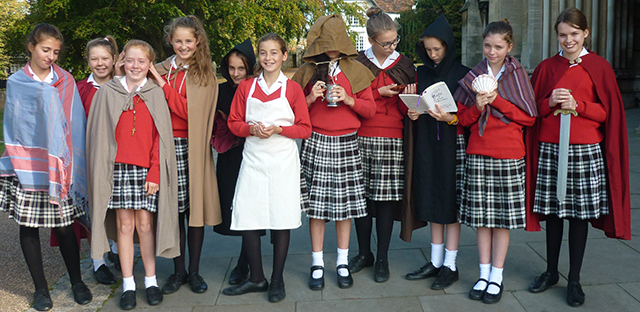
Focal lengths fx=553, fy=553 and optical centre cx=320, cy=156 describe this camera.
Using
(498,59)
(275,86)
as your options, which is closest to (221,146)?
(275,86)

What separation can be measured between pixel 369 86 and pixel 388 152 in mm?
535

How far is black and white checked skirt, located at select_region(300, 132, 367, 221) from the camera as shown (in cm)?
411

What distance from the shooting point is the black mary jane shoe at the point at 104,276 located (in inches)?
174

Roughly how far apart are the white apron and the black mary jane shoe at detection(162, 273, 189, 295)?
2.31 feet

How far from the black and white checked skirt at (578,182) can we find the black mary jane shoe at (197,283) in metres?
2.53

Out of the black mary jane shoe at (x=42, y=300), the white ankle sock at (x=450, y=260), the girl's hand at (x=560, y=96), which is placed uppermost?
the girl's hand at (x=560, y=96)

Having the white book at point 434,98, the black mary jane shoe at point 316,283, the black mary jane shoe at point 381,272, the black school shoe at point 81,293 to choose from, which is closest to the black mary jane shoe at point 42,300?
the black school shoe at point 81,293

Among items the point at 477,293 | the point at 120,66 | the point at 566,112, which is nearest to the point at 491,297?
the point at 477,293

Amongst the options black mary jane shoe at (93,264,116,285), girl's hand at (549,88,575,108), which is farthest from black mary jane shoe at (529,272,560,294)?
black mary jane shoe at (93,264,116,285)

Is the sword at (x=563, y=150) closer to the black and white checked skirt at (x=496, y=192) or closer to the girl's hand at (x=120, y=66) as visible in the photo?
the black and white checked skirt at (x=496, y=192)

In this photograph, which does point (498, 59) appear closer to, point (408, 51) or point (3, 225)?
point (3, 225)

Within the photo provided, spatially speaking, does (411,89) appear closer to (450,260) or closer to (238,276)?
(450,260)

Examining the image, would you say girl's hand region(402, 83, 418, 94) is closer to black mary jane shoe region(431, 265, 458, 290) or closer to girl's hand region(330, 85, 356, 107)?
girl's hand region(330, 85, 356, 107)

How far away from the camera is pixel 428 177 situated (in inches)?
164
